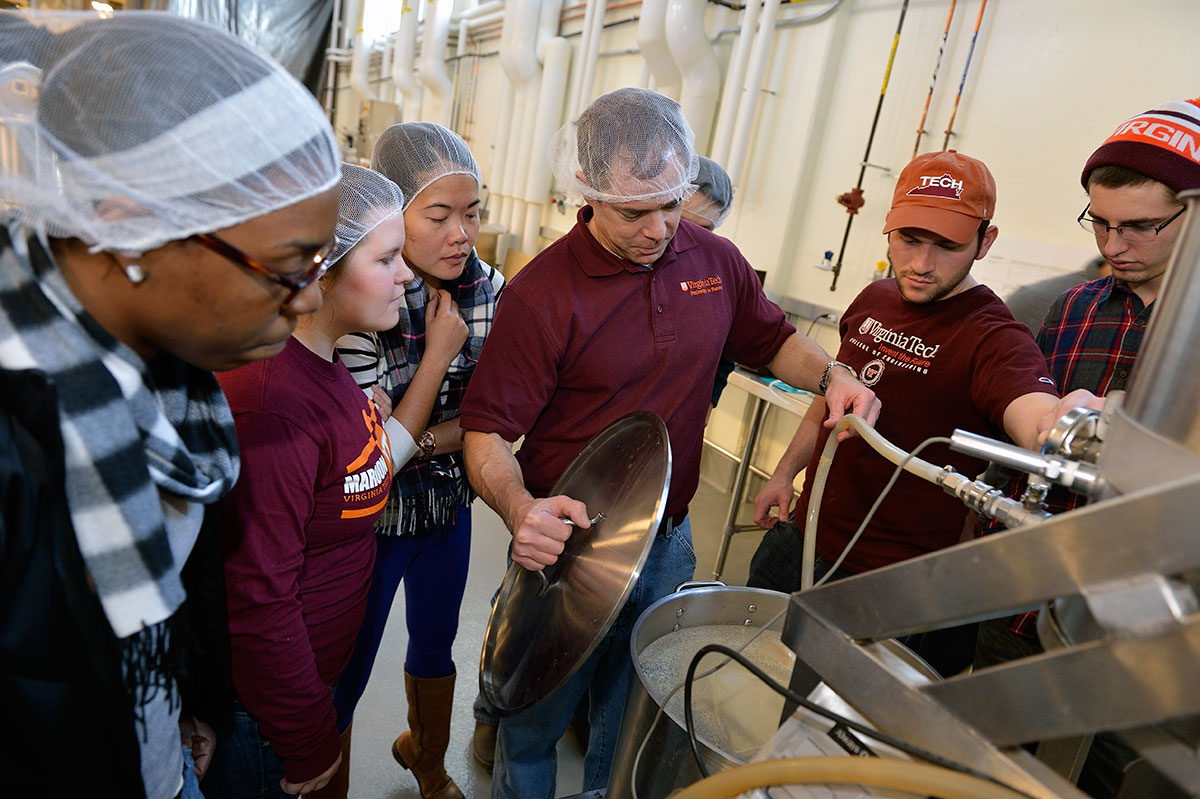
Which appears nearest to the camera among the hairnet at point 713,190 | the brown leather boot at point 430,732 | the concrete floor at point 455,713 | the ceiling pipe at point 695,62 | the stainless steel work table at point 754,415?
the brown leather boot at point 430,732

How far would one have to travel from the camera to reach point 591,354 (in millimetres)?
1287

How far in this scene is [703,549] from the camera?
10.2 feet

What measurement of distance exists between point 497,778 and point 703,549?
1850 mm

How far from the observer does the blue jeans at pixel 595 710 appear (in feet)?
4.17

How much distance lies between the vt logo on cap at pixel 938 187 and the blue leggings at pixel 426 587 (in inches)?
45.4

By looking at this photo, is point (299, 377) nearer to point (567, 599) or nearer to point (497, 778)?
point (567, 599)

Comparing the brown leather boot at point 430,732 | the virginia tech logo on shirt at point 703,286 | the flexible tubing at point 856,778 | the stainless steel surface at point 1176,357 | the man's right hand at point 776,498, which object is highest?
the stainless steel surface at point 1176,357

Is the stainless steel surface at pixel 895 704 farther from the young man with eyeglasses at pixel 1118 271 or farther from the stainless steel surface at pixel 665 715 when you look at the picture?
the young man with eyeglasses at pixel 1118 271

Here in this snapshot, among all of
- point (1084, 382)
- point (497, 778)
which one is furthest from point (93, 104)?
point (1084, 382)

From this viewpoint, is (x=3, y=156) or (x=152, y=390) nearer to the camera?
(x=3, y=156)

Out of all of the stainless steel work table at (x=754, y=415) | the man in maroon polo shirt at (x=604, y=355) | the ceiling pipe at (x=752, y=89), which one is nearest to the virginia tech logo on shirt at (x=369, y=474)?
the man in maroon polo shirt at (x=604, y=355)

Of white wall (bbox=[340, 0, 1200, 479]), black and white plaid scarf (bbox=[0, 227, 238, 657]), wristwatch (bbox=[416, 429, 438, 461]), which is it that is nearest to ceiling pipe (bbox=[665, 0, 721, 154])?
white wall (bbox=[340, 0, 1200, 479])

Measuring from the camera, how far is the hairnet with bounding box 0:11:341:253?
52 cm

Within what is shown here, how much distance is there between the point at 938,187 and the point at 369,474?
3.76 ft
